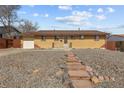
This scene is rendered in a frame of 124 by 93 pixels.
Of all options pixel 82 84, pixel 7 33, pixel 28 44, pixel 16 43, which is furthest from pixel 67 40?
pixel 82 84

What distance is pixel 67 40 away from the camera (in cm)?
4012

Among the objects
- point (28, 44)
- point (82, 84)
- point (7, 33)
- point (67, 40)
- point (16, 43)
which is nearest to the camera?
point (82, 84)

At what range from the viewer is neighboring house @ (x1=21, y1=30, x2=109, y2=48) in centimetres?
4012

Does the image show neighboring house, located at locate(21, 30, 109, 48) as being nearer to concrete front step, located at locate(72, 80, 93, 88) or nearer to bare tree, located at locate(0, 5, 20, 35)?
bare tree, located at locate(0, 5, 20, 35)

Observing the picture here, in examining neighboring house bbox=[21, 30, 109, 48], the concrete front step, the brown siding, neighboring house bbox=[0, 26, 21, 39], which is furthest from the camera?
neighboring house bbox=[0, 26, 21, 39]

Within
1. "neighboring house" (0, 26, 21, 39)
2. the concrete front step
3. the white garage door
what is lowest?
the white garage door

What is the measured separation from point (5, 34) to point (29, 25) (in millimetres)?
12090

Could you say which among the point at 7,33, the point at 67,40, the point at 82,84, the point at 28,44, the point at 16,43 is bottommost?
the point at 28,44

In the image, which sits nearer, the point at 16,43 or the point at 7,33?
the point at 16,43

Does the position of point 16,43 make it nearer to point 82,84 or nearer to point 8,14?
point 8,14

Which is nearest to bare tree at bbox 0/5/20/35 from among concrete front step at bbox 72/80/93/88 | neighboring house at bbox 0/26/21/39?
neighboring house at bbox 0/26/21/39

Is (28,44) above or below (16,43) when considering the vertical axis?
below
